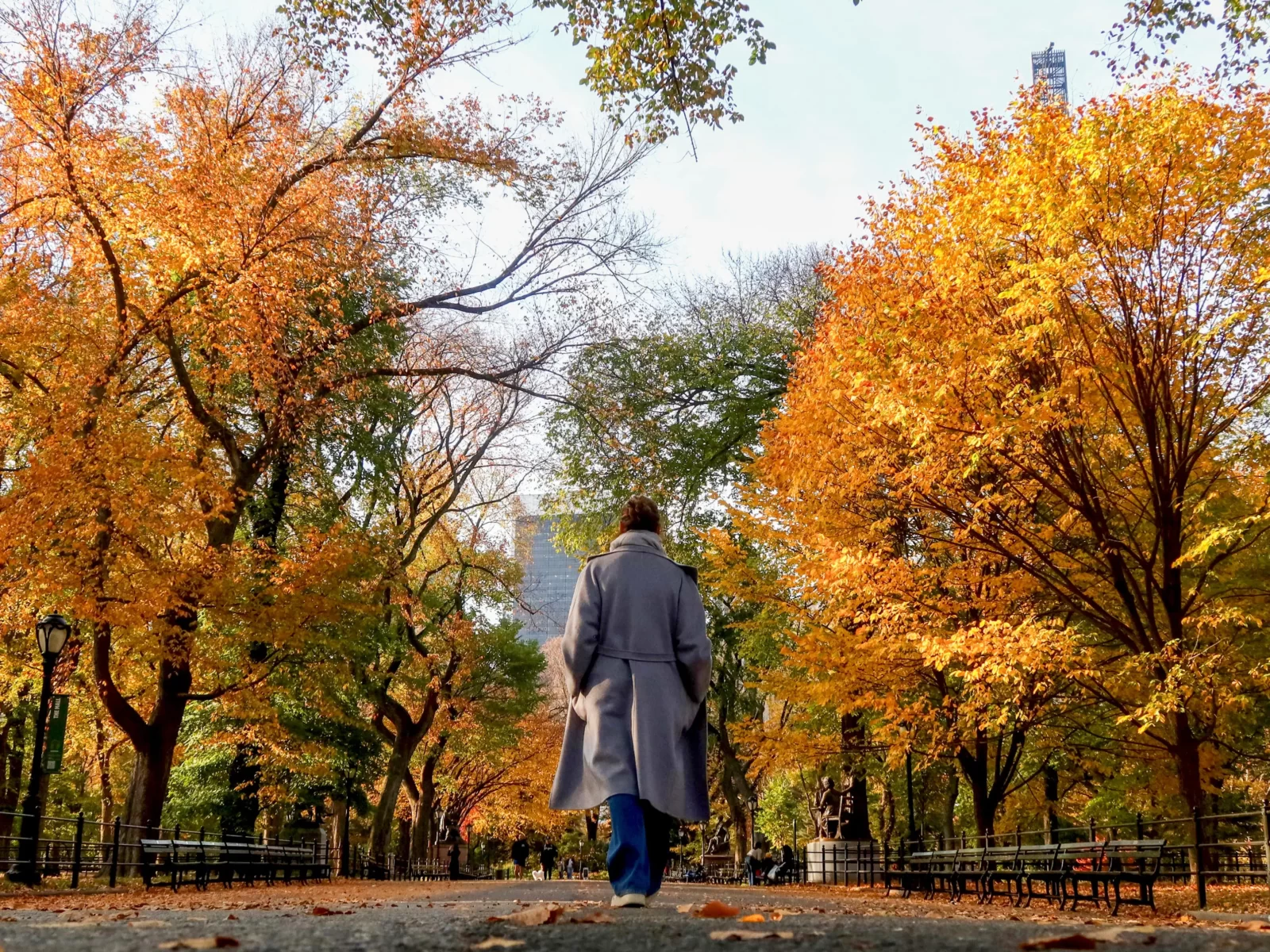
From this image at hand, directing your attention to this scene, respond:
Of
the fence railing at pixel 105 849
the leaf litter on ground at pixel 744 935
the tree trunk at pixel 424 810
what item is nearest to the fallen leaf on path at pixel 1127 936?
the leaf litter on ground at pixel 744 935

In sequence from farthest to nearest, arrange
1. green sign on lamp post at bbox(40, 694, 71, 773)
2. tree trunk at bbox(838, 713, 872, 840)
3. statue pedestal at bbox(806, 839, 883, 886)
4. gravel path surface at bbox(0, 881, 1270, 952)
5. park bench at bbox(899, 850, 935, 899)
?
statue pedestal at bbox(806, 839, 883, 886)
tree trunk at bbox(838, 713, 872, 840)
park bench at bbox(899, 850, 935, 899)
green sign on lamp post at bbox(40, 694, 71, 773)
gravel path surface at bbox(0, 881, 1270, 952)

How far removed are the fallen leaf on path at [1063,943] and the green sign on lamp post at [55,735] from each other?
14.3m

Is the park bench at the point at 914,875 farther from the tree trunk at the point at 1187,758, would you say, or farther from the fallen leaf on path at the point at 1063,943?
the fallen leaf on path at the point at 1063,943

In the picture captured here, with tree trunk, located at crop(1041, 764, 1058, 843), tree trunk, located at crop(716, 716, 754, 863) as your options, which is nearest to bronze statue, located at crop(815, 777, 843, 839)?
tree trunk, located at crop(1041, 764, 1058, 843)

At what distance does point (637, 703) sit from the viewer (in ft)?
20.4

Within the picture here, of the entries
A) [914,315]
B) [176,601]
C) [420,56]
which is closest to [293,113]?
[420,56]

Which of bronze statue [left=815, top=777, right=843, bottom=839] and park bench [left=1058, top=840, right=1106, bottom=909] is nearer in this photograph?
→ park bench [left=1058, top=840, right=1106, bottom=909]

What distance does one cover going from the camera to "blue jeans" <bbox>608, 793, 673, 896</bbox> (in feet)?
19.4

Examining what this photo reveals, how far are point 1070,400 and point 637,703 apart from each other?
25.4 feet

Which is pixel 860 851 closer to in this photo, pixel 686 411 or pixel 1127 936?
pixel 686 411

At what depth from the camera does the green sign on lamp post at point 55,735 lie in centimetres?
1553

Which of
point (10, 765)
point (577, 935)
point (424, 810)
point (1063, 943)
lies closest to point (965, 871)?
point (577, 935)

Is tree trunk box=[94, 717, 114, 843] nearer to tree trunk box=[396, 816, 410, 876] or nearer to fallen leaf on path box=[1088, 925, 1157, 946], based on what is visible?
tree trunk box=[396, 816, 410, 876]

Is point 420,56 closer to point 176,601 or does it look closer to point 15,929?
point 176,601
